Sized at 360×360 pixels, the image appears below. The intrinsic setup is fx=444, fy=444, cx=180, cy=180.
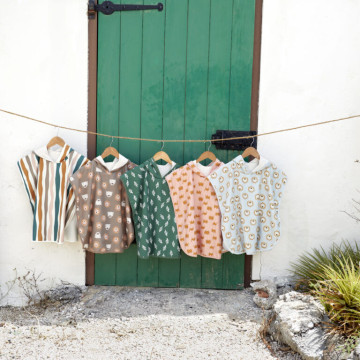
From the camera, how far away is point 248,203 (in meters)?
3.16

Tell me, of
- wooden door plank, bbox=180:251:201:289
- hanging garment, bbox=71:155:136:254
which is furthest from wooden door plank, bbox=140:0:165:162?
wooden door plank, bbox=180:251:201:289

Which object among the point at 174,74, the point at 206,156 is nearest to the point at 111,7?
the point at 174,74

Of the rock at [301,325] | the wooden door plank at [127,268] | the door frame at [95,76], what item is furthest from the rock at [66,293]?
the rock at [301,325]

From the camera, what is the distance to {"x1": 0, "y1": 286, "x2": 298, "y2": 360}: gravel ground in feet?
8.60

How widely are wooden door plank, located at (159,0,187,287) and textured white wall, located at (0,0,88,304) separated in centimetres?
61

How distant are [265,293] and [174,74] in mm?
1769

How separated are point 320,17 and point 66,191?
2261 mm

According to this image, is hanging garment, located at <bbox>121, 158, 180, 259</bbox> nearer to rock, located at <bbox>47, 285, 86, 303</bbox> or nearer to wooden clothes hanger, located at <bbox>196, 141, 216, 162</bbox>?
wooden clothes hanger, located at <bbox>196, 141, 216, 162</bbox>

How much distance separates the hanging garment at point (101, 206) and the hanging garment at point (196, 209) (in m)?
0.37

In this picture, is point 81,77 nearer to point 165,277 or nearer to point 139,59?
point 139,59

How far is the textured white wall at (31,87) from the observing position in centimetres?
329

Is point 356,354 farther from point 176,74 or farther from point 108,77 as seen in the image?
point 108,77

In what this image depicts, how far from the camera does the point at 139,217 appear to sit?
3.20 metres

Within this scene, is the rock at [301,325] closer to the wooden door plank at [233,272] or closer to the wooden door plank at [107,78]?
the wooden door plank at [233,272]
